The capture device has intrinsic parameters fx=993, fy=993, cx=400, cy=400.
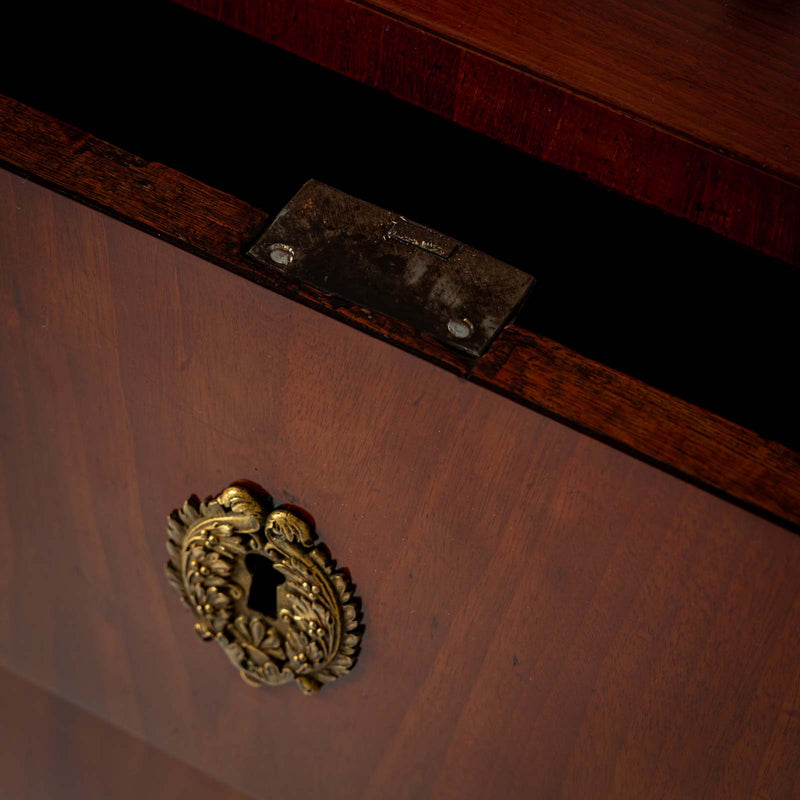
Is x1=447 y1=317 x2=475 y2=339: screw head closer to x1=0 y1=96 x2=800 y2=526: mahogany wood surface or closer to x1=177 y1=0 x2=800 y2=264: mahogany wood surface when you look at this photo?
x1=0 y1=96 x2=800 y2=526: mahogany wood surface

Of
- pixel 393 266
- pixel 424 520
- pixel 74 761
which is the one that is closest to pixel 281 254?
pixel 393 266

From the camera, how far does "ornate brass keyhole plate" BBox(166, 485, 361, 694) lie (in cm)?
62

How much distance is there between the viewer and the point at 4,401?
2.24ft

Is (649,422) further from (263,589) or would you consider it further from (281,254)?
(263,589)

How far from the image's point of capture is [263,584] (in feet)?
2.22

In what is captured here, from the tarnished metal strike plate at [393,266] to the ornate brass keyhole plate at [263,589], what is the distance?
166 mm

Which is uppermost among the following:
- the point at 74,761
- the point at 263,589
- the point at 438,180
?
the point at 438,180

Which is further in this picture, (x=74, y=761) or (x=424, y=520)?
(x=74, y=761)

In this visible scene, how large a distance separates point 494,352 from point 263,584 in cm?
27

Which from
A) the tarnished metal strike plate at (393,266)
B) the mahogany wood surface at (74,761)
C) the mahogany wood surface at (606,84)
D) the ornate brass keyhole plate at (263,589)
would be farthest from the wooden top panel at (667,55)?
the mahogany wood surface at (74,761)

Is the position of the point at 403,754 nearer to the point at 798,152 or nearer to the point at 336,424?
the point at 336,424

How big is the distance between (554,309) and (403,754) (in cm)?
37

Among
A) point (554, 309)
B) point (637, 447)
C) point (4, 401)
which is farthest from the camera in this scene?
point (4, 401)

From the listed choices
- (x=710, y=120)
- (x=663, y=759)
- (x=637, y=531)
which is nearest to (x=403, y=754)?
(x=663, y=759)
